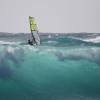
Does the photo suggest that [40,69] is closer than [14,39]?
No

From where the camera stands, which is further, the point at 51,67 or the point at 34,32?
the point at 51,67

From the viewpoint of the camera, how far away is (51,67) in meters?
14.9

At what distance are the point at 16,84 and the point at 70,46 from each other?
4702 millimetres

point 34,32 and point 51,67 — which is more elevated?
point 34,32

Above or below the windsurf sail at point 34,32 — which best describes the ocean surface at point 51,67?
below

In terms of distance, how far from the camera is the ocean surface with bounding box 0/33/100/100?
39.3ft

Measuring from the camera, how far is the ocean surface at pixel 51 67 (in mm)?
11977

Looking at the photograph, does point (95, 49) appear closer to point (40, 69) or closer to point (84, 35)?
point (84, 35)
